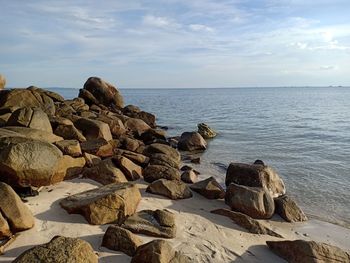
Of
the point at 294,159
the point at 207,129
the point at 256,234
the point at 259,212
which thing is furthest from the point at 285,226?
the point at 207,129

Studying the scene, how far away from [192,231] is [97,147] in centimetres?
505

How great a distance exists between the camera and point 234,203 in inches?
341

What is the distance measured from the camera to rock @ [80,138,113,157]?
11.1 metres

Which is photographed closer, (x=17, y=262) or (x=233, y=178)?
(x=17, y=262)

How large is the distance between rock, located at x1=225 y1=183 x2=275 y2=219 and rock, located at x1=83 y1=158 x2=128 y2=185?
2737 millimetres

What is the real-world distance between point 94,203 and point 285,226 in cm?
442

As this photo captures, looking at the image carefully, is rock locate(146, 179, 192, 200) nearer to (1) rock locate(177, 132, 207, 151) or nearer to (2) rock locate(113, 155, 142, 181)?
(2) rock locate(113, 155, 142, 181)

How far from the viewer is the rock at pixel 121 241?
228 inches

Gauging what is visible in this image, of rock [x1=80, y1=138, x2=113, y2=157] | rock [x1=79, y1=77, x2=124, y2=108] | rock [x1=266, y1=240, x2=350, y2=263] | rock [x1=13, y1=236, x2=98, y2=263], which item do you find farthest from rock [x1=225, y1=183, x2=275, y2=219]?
rock [x1=79, y1=77, x2=124, y2=108]

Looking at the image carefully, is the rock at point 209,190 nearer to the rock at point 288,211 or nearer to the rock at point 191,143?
the rock at point 288,211

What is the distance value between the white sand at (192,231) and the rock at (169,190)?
14 centimetres

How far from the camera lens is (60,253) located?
15.5 ft

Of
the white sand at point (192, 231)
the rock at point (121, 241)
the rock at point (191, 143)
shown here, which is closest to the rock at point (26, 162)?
the white sand at point (192, 231)

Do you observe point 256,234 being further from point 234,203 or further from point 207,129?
point 207,129
